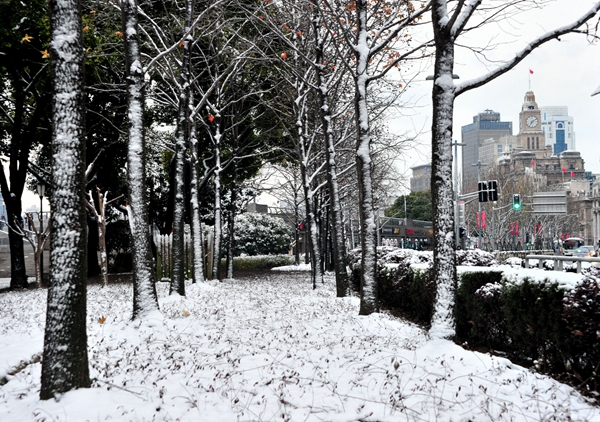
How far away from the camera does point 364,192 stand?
38.1ft

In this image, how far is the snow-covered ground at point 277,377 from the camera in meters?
5.07

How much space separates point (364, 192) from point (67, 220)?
7.22m

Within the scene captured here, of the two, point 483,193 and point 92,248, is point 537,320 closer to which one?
point 92,248

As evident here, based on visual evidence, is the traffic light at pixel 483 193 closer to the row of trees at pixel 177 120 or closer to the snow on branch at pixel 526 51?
the row of trees at pixel 177 120

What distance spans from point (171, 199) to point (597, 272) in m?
24.7

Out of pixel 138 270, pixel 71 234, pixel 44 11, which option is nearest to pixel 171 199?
pixel 44 11

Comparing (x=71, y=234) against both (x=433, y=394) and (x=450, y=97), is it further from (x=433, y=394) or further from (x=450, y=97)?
(x=450, y=97)

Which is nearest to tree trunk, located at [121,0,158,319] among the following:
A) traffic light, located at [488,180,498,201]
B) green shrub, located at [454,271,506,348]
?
green shrub, located at [454,271,506,348]

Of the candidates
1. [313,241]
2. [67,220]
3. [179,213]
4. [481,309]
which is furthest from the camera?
[313,241]

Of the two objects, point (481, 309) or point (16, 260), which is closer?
point (481, 309)

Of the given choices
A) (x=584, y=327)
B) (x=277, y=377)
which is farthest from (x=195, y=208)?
(x=584, y=327)

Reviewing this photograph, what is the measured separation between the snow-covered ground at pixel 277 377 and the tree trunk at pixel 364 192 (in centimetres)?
101

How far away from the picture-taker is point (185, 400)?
5.44 meters

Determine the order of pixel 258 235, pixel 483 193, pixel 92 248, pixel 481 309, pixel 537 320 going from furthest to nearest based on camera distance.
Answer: pixel 258 235, pixel 483 193, pixel 92 248, pixel 481 309, pixel 537 320
